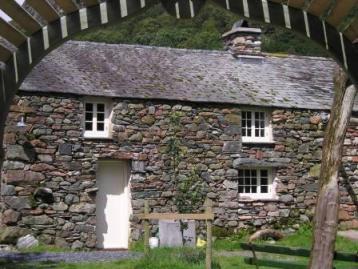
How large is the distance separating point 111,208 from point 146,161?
1506 millimetres

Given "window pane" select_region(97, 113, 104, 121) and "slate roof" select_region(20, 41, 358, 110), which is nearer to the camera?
"window pane" select_region(97, 113, 104, 121)

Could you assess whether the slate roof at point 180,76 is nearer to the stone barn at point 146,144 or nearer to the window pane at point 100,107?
the stone barn at point 146,144

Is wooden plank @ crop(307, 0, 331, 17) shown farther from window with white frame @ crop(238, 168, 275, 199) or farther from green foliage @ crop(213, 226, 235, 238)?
window with white frame @ crop(238, 168, 275, 199)

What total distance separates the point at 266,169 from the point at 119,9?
15.2 metres

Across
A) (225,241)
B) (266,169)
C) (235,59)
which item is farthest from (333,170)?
(235,59)

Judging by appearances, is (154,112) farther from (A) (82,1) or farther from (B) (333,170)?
(A) (82,1)

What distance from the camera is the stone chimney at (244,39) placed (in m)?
20.1

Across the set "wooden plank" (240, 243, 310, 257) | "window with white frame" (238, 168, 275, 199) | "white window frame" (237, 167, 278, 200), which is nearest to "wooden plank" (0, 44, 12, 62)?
"wooden plank" (240, 243, 310, 257)

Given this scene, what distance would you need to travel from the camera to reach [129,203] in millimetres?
16469

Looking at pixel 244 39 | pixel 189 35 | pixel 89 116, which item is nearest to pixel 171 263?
pixel 89 116

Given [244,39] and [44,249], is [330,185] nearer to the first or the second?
[44,249]

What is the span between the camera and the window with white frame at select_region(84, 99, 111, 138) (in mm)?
16500

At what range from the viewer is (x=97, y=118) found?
16.6m

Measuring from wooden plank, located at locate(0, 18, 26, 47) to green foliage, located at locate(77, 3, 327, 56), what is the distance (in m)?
33.1
